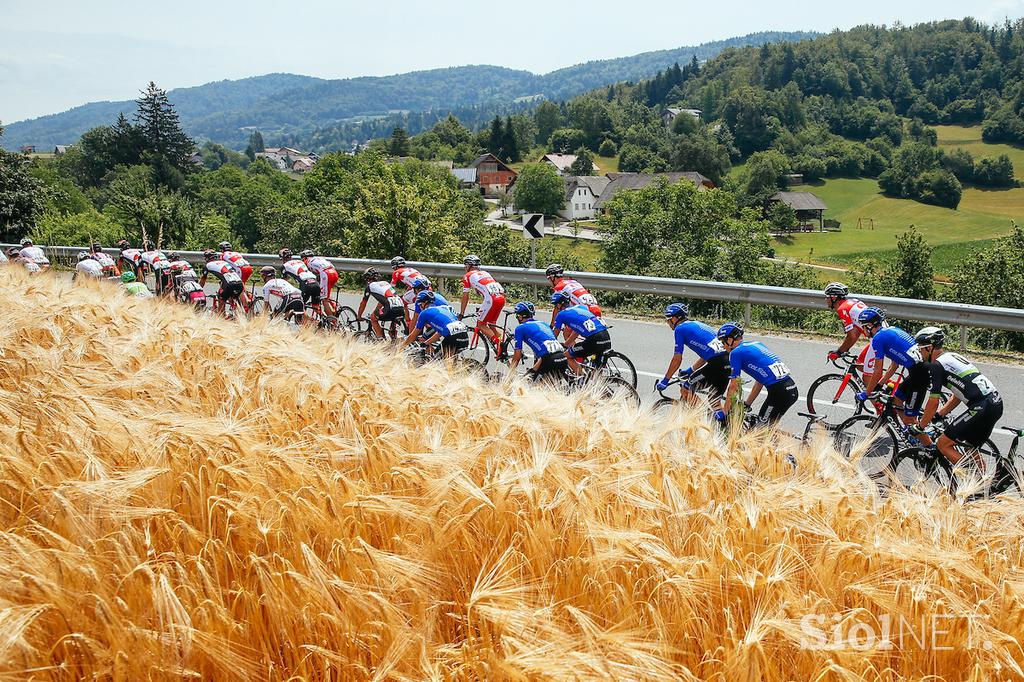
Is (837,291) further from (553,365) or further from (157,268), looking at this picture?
(157,268)

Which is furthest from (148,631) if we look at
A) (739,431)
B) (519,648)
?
(739,431)

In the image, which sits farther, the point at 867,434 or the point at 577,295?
the point at 577,295

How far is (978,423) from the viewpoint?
7.12m

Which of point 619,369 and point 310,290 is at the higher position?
point 310,290

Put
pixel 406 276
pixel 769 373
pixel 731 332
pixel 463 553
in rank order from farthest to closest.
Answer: pixel 406 276 → pixel 731 332 → pixel 769 373 → pixel 463 553

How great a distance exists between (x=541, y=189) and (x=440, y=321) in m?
134

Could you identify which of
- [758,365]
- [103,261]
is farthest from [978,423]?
[103,261]

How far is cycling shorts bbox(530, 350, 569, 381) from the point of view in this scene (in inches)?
381

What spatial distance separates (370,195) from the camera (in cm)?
3794

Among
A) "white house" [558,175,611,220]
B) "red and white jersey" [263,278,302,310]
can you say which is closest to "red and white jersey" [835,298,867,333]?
"red and white jersey" [263,278,302,310]

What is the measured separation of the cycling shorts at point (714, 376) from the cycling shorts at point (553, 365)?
5.42ft

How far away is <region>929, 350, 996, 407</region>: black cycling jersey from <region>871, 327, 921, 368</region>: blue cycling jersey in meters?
0.52

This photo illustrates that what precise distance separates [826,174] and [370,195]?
15681 cm

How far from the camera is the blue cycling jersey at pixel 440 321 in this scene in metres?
11.2
